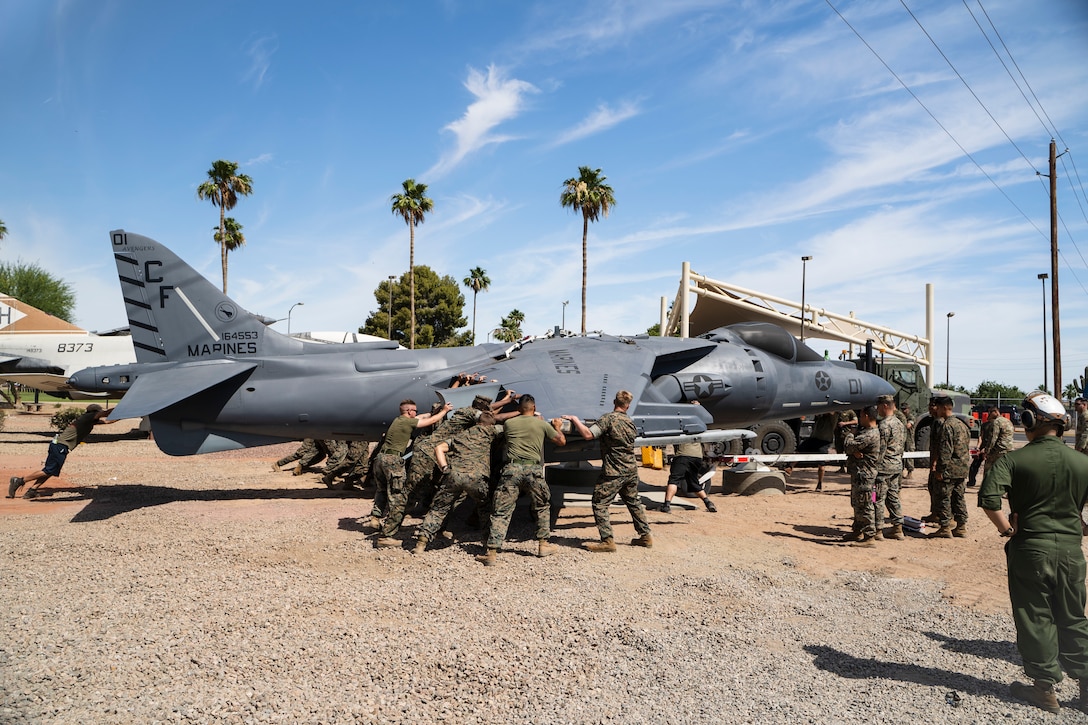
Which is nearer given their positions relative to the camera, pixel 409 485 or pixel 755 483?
pixel 409 485

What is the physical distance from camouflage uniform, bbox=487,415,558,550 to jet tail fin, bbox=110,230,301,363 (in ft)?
17.7

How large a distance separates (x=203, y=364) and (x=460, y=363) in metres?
4.26

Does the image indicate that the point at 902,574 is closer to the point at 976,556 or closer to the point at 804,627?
the point at 976,556

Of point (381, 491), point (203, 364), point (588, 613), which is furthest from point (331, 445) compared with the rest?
point (588, 613)

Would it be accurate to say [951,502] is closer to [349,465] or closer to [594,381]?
[594,381]

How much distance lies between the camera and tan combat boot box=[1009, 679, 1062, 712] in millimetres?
4070

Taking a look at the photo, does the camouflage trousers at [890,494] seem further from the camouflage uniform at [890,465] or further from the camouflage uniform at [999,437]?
the camouflage uniform at [999,437]

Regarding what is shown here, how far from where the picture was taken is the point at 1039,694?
4.10m

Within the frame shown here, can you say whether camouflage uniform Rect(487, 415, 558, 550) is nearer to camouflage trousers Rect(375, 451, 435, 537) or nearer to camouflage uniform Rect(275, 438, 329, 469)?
camouflage trousers Rect(375, 451, 435, 537)

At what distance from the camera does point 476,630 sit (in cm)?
519

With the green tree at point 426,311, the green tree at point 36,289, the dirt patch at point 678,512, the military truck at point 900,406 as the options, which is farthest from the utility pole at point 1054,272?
the green tree at point 36,289

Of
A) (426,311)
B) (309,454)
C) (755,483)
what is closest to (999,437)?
(755,483)

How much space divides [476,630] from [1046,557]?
4.13 meters

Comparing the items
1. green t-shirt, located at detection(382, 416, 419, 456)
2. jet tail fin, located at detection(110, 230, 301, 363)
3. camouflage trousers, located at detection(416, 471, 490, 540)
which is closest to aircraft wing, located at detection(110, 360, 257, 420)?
jet tail fin, located at detection(110, 230, 301, 363)
